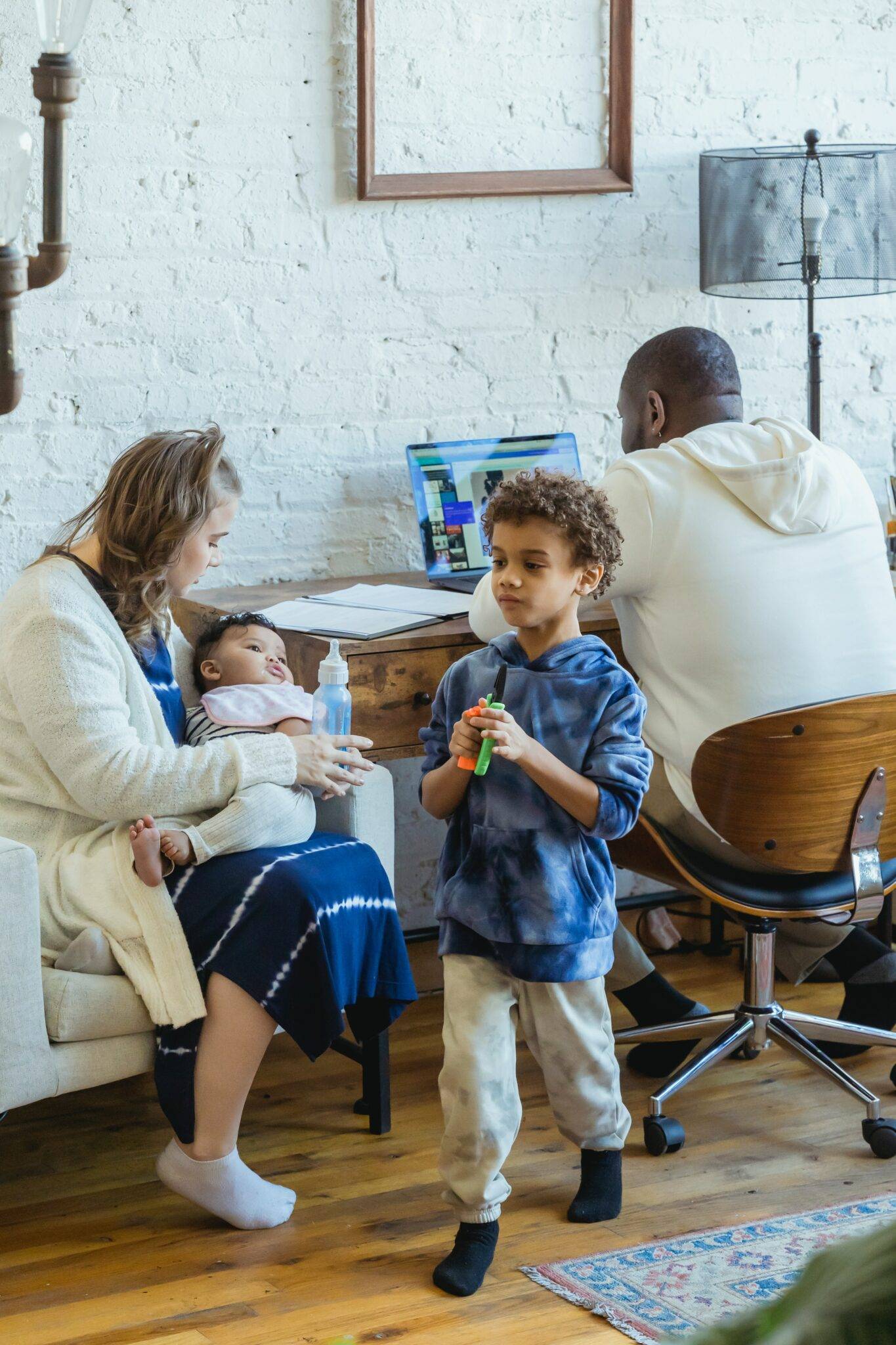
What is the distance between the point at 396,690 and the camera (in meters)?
2.47

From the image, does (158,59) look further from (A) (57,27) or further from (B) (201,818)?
(A) (57,27)

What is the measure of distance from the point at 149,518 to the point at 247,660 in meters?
0.33

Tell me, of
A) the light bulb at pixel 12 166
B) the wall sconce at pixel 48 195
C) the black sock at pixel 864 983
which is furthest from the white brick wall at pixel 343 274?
the light bulb at pixel 12 166

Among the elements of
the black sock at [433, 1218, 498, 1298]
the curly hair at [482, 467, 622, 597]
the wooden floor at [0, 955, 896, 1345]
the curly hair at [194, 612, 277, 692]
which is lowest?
the wooden floor at [0, 955, 896, 1345]

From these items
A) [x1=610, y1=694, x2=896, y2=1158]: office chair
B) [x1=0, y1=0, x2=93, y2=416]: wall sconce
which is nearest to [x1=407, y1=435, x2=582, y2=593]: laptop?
[x1=610, y1=694, x2=896, y2=1158]: office chair

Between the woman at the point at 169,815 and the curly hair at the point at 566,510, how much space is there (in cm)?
50

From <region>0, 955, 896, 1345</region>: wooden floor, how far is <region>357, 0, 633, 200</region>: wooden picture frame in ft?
Result: 5.55

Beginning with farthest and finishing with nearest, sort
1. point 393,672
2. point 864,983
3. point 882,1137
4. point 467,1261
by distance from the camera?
point 864,983
point 393,672
point 882,1137
point 467,1261

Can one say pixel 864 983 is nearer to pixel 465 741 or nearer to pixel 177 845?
pixel 465 741

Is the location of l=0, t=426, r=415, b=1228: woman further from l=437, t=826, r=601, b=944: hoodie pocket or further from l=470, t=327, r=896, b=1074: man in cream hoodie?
l=470, t=327, r=896, b=1074: man in cream hoodie

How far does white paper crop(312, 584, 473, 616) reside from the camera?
8.55ft

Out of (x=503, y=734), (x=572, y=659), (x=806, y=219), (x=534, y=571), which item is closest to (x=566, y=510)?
(x=534, y=571)

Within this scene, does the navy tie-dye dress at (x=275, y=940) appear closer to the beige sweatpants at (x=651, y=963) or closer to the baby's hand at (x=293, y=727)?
the baby's hand at (x=293, y=727)

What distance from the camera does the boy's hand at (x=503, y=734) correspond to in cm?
179
